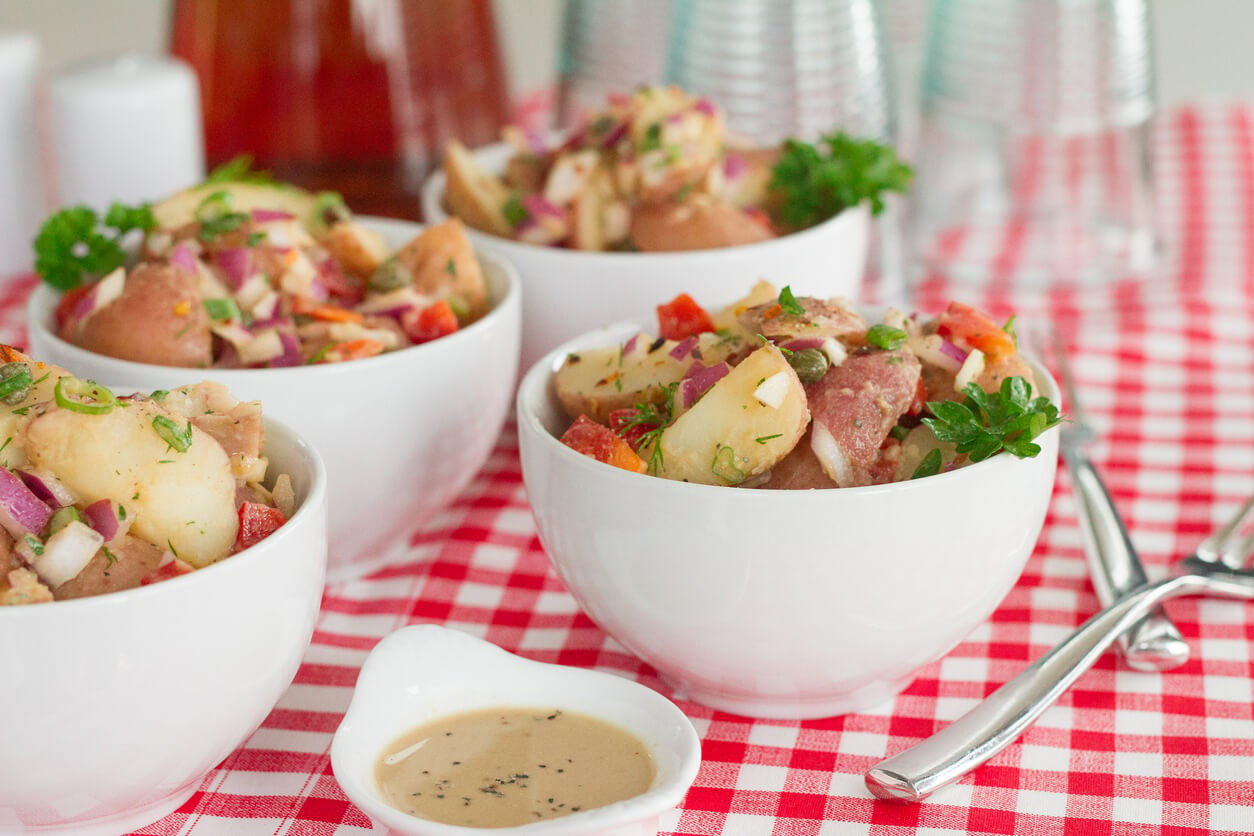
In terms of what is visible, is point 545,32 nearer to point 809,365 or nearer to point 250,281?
point 250,281

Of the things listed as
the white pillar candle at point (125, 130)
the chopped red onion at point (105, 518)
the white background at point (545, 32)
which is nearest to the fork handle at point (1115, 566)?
the chopped red onion at point (105, 518)

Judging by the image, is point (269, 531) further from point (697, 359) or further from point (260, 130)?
point (260, 130)

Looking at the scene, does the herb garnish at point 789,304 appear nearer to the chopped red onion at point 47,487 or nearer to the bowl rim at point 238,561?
the bowl rim at point 238,561


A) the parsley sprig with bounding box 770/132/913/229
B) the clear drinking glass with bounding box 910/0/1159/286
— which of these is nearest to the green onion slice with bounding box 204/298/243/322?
the parsley sprig with bounding box 770/132/913/229

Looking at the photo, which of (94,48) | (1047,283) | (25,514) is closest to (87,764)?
(25,514)

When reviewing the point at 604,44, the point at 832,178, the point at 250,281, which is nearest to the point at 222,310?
the point at 250,281

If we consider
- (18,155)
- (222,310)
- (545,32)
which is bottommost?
(545,32)
